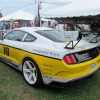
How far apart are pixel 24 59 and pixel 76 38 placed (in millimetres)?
1392

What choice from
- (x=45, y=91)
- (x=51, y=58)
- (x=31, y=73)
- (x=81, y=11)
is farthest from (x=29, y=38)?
(x=81, y=11)

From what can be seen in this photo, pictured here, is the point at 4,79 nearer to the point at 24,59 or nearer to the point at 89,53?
the point at 24,59

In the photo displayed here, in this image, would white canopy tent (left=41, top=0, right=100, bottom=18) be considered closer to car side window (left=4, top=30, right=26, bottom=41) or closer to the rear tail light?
car side window (left=4, top=30, right=26, bottom=41)

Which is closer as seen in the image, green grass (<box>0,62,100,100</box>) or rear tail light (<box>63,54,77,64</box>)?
rear tail light (<box>63,54,77,64</box>)

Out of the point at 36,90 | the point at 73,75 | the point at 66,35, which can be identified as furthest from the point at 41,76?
the point at 66,35

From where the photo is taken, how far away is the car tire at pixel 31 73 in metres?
3.41

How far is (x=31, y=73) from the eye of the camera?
12.1 ft

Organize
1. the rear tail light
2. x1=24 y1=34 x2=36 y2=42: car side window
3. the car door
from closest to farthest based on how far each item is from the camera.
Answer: the rear tail light, x1=24 y1=34 x2=36 y2=42: car side window, the car door

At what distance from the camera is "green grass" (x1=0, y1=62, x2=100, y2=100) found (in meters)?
3.24

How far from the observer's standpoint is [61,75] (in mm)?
3035

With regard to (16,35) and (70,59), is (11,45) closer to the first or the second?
(16,35)

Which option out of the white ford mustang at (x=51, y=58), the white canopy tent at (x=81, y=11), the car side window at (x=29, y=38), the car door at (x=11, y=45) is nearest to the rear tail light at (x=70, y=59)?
the white ford mustang at (x=51, y=58)

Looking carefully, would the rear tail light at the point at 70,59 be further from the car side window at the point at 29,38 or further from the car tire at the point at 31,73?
the car side window at the point at 29,38

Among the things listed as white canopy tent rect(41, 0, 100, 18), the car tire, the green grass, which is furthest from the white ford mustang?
white canopy tent rect(41, 0, 100, 18)
